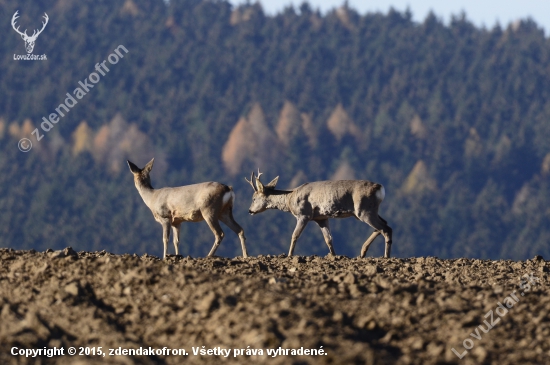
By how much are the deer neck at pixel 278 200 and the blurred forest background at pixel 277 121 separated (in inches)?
2524

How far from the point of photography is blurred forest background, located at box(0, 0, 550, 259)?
102 metres

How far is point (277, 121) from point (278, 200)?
105 m

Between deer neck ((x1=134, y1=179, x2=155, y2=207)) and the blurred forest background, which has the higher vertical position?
the blurred forest background

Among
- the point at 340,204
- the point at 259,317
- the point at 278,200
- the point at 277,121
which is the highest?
the point at 277,121

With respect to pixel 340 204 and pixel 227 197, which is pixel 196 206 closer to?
pixel 227 197

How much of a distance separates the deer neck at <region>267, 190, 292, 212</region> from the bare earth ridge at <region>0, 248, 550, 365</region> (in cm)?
884

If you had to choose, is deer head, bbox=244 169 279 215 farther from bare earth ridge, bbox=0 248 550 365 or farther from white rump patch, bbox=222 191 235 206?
bare earth ridge, bbox=0 248 550 365

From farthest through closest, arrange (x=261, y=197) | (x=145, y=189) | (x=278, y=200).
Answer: (x=261, y=197)
(x=278, y=200)
(x=145, y=189)

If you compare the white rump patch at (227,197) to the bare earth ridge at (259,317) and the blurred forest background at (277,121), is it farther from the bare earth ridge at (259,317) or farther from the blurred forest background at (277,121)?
the blurred forest background at (277,121)

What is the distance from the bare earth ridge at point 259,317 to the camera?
32.1ft

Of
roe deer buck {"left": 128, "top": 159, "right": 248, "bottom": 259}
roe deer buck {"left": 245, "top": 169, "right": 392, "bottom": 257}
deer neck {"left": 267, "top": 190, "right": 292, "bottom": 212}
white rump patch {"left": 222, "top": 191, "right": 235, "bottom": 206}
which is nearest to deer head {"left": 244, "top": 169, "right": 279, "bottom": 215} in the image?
deer neck {"left": 267, "top": 190, "right": 292, "bottom": 212}

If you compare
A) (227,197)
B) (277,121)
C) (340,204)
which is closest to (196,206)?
(227,197)

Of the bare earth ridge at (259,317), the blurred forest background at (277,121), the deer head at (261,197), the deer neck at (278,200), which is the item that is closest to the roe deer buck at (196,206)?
the deer neck at (278,200)

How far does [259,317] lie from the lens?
1031 cm
